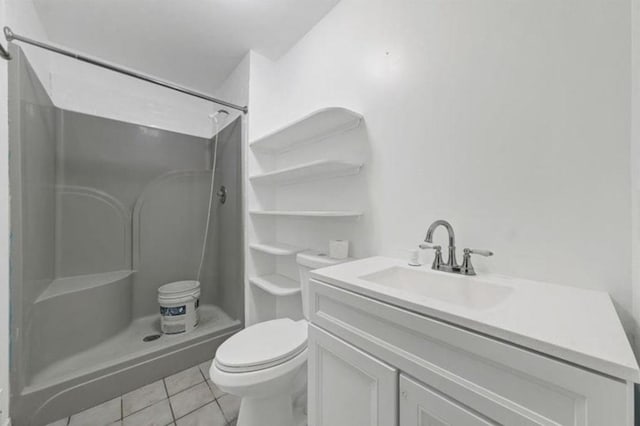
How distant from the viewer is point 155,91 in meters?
2.12

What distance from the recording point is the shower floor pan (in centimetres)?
113

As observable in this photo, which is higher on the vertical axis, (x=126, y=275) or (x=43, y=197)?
(x=43, y=197)

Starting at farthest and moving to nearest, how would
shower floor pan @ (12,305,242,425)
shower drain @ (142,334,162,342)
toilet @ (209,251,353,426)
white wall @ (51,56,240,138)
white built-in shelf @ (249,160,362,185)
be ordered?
white wall @ (51,56,240,138)
shower drain @ (142,334,162,342)
white built-in shelf @ (249,160,362,185)
shower floor pan @ (12,305,242,425)
toilet @ (209,251,353,426)

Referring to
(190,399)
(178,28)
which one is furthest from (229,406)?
(178,28)

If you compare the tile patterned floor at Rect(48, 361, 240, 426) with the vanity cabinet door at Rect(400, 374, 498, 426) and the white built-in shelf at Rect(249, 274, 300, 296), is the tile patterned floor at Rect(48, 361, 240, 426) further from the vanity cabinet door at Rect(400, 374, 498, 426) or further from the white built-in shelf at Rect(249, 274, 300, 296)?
the vanity cabinet door at Rect(400, 374, 498, 426)

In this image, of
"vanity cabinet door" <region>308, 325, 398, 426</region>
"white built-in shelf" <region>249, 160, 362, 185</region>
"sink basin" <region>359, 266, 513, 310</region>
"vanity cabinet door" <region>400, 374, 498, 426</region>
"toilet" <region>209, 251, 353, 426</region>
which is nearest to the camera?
"vanity cabinet door" <region>400, 374, 498, 426</region>

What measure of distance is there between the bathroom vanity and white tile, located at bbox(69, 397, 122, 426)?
3.67 feet

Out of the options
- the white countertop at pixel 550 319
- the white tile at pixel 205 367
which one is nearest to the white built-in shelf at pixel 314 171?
the white countertop at pixel 550 319

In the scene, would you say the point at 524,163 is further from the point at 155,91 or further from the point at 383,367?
the point at 155,91

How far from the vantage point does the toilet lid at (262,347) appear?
99 cm

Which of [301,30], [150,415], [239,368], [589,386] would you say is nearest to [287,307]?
[239,368]

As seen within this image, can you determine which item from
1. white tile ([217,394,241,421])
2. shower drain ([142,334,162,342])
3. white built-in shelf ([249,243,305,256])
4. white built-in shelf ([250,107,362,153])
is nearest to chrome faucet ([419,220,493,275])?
white built-in shelf ([250,107,362,153])

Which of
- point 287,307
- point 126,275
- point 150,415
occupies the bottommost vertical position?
point 150,415

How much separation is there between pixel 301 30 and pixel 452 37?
3.64 feet
